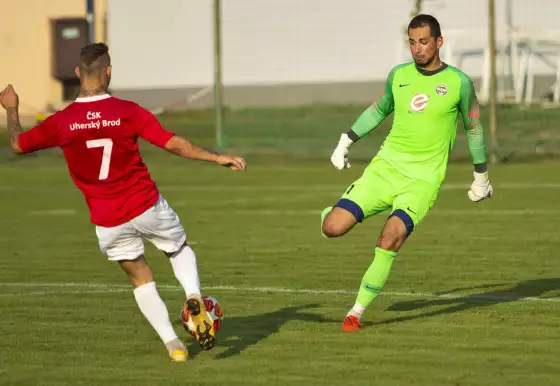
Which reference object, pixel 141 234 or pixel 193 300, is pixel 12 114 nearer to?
pixel 141 234

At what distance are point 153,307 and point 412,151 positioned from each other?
8.28ft

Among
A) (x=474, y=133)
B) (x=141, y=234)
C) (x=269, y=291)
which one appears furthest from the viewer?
(x=269, y=291)

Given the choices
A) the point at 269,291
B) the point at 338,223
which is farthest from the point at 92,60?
the point at 269,291

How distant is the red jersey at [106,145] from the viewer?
807cm

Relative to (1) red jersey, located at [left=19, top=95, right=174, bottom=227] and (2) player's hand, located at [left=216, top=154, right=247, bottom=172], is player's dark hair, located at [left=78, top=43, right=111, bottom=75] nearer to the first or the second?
(1) red jersey, located at [left=19, top=95, right=174, bottom=227]

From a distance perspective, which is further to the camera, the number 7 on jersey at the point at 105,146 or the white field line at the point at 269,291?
the white field line at the point at 269,291

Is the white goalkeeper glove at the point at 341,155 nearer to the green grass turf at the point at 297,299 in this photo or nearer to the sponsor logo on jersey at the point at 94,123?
the green grass turf at the point at 297,299

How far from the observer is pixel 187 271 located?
840 cm

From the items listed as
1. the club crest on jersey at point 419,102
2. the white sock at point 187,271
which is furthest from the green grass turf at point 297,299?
the club crest on jersey at point 419,102

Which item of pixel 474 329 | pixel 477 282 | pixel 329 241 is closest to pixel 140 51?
pixel 329 241

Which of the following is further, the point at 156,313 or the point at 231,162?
the point at 156,313

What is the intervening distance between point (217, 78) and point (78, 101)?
1980cm

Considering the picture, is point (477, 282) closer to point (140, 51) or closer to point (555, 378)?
point (555, 378)

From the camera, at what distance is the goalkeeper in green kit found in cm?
959
